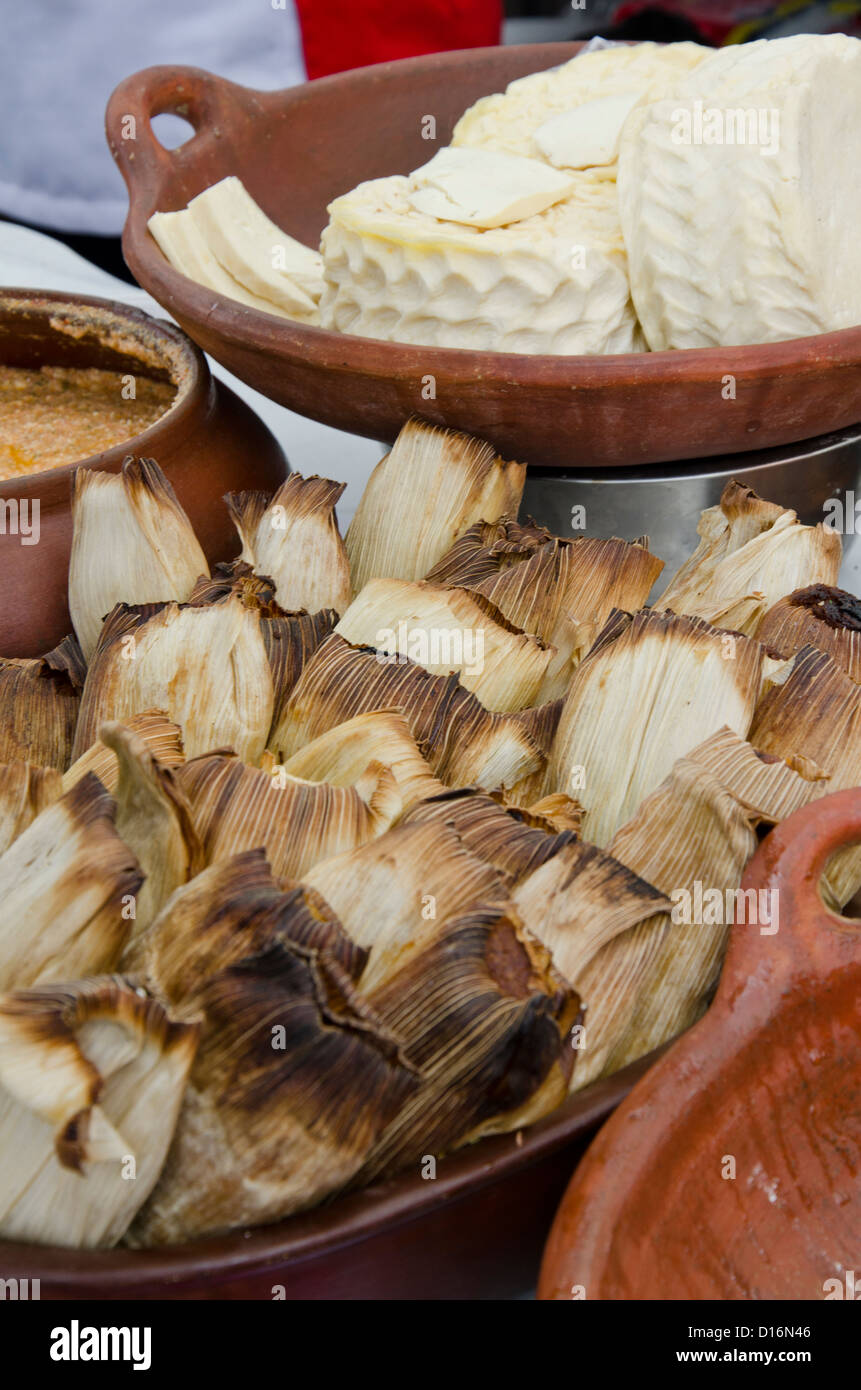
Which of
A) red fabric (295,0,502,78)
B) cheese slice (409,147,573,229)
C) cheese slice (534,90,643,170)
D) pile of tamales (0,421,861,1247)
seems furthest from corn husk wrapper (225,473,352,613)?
red fabric (295,0,502,78)

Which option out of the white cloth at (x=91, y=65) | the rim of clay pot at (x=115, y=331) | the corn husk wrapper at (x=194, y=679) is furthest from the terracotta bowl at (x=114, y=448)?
the white cloth at (x=91, y=65)

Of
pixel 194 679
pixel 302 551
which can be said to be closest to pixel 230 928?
pixel 194 679

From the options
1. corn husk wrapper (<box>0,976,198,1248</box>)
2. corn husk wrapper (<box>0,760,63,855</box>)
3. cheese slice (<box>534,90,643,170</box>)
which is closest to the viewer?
corn husk wrapper (<box>0,976,198,1248</box>)

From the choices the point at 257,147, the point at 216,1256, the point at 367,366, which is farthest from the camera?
the point at 257,147

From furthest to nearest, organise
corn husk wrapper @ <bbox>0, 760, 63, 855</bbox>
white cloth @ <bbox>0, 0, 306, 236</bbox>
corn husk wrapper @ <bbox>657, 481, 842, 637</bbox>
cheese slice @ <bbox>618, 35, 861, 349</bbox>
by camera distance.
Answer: white cloth @ <bbox>0, 0, 306, 236</bbox> < cheese slice @ <bbox>618, 35, 861, 349</bbox> < corn husk wrapper @ <bbox>657, 481, 842, 637</bbox> < corn husk wrapper @ <bbox>0, 760, 63, 855</bbox>

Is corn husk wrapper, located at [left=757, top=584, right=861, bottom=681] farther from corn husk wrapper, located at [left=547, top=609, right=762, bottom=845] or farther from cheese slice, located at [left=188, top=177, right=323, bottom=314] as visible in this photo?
cheese slice, located at [left=188, top=177, right=323, bottom=314]

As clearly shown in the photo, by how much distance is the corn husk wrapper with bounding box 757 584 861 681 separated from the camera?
18.8 inches

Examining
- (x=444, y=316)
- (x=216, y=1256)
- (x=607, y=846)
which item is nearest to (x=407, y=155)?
(x=444, y=316)

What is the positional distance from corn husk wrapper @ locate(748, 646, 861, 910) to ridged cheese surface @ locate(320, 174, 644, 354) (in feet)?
0.93

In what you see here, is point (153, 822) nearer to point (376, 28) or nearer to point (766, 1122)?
point (766, 1122)

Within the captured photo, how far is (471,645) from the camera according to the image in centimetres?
49

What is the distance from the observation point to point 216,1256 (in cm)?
32

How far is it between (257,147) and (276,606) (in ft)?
1.72

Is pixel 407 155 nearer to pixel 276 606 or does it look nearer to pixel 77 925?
pixel 276 606
